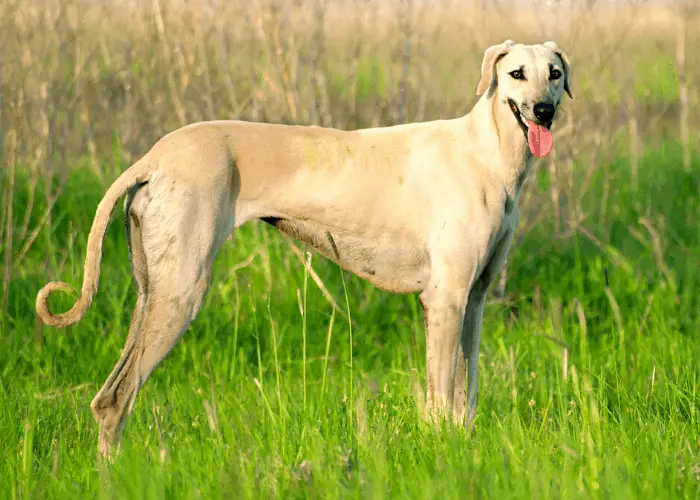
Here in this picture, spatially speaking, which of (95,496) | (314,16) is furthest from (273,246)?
(95,496)

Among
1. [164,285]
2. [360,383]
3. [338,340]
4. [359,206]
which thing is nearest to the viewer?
[164,285]

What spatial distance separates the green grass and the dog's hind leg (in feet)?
0.50

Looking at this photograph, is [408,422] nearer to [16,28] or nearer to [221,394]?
[221,394]

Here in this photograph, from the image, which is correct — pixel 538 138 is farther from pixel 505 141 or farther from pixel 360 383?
pixel 360 383

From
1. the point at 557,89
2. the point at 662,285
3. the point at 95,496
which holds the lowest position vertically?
the point at 662,285

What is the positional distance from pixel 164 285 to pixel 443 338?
1.22 metres

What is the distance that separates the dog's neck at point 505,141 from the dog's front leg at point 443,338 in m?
0.56

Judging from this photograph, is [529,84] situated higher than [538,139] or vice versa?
[529,84]

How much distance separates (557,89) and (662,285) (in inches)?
84.6

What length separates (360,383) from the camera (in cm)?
520

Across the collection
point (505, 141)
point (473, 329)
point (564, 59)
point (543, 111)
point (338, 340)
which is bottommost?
point (338, 340)

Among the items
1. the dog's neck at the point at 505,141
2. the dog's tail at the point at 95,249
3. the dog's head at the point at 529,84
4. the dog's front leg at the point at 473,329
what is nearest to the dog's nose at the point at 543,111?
the dog's head at the point at 529,84

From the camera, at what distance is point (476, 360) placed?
4.80 metres

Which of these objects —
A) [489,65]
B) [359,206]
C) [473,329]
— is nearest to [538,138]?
[489,65]
